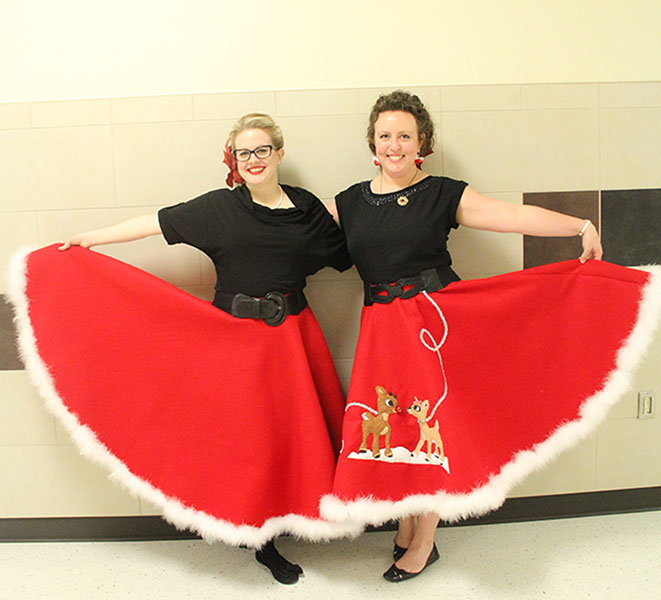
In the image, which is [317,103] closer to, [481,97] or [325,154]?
[325,154]

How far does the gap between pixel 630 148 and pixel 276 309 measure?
1422mm

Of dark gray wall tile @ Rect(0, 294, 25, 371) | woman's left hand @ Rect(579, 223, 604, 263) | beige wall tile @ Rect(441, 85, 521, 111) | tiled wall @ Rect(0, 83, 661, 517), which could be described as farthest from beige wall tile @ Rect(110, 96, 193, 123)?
woman's left hand @ Rect(579, 223, 604, 263)

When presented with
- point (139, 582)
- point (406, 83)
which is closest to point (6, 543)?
point (139, 582)

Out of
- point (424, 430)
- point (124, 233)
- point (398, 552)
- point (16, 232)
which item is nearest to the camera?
point (424, 430)

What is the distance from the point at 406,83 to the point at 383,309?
830 millimetres

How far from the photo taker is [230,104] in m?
1.77

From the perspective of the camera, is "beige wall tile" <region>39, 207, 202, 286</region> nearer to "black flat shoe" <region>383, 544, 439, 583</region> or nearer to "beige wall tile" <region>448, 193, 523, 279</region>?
"beige wall tile" <region>448, 193, 523, 279</region>

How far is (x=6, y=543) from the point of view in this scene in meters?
1.91

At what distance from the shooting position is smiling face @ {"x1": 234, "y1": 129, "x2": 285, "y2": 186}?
153 centimetres

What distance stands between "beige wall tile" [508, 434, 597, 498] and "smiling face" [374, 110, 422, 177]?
1.26m

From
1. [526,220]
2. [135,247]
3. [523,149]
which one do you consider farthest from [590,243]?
[135,247]

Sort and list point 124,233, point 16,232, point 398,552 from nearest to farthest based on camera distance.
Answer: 1. point 124,233
2. point 398,552
3. point 16,232

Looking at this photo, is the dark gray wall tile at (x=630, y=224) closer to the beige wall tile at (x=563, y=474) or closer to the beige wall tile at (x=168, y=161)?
the beige wall tile at (x=563, y=474)

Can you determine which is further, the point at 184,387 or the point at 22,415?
the point at 22,415
